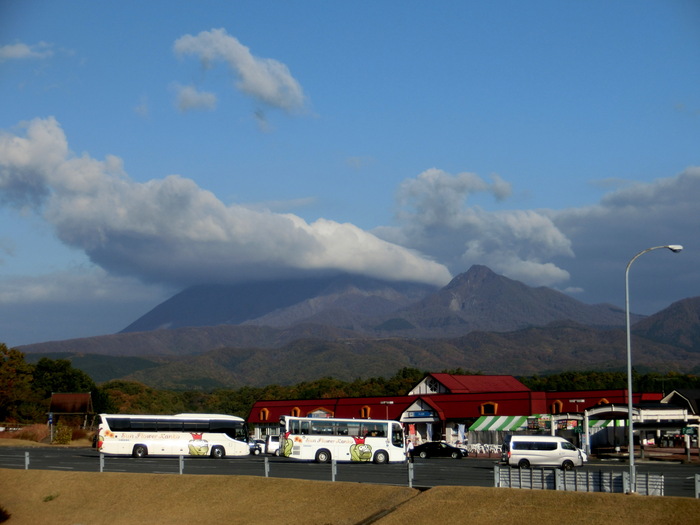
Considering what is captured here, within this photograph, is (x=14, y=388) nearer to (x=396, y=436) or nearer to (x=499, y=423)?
(x=499, y=423)

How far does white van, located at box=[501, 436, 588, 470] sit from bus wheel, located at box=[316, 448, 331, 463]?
10.4m

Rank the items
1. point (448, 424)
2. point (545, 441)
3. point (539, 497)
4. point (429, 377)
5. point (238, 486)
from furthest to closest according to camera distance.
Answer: point (429, 377)
point (448, 424)
point (545, 441)
point (238, 486)
point (539, 497)

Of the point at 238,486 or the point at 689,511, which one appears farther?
the point at 238,486

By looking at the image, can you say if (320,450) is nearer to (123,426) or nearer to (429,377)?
(123,426)

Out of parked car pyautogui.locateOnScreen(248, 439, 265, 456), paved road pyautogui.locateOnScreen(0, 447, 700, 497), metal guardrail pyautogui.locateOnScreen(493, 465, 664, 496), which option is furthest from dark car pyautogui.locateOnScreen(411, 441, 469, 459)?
metal guardrail pyautogui.locateOnScreen(493, 465, 664, 496)

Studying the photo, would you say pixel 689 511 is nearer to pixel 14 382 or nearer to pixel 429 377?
pixel 429 377

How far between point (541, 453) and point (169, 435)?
23571mm

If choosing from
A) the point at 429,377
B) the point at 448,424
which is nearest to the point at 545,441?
the point at 448,424

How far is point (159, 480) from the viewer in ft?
120

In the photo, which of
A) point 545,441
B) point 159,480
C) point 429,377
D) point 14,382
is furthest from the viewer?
point 14,382

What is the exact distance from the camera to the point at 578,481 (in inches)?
1073

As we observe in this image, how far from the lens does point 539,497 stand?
27125 mm

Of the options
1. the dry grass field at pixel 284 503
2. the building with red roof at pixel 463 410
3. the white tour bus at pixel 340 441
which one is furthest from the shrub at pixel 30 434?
the dry grass field at pixel 284 503

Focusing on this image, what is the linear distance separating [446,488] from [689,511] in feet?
26.8
